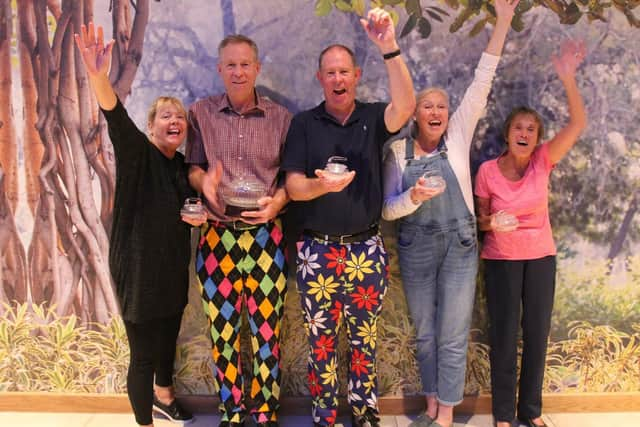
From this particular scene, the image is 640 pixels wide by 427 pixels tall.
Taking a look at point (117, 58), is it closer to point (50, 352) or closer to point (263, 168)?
point (263, 168)

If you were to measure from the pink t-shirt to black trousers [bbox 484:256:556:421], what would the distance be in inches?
2.4

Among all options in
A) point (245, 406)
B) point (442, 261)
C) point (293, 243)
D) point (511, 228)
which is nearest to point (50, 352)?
point (245, 406)

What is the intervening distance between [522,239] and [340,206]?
0.91 meters

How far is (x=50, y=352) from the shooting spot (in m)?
2.89

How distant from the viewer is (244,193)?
2.29 metres

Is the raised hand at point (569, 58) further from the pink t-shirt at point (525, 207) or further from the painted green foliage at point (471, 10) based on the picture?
the pink t-shirt at point (525, 207)

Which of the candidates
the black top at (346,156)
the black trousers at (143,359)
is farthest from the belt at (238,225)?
the black trousers at (143,359)

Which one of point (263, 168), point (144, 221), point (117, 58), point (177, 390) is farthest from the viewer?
point (177, 390)

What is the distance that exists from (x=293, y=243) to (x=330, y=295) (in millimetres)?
450

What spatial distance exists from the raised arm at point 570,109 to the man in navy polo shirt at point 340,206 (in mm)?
845

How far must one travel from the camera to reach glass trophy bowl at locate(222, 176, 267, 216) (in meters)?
2.30

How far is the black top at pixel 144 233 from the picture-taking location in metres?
2.22

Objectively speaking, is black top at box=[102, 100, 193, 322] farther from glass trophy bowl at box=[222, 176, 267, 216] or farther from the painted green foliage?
the painted green foliage

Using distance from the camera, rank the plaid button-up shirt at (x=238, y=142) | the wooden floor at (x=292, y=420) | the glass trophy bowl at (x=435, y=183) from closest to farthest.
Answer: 1. the glass trophy bowl at (x=435, y=183)
2. the plaid button-up shirt at (x=238, y=142)
3. the wooden floor at (x=292, y=420)
